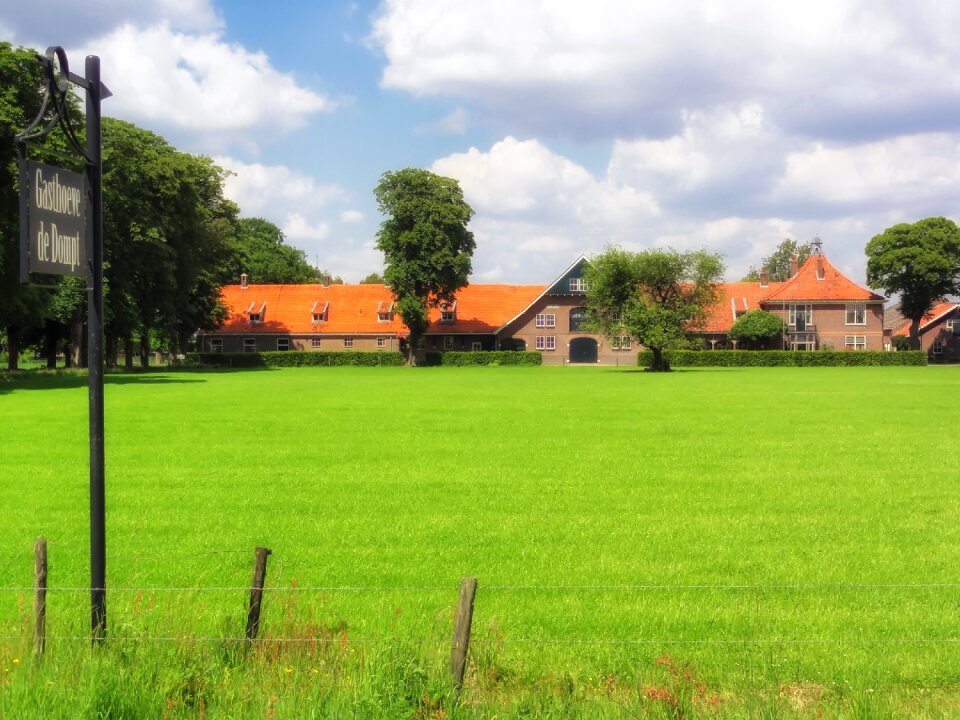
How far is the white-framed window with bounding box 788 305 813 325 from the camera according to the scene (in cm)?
9400

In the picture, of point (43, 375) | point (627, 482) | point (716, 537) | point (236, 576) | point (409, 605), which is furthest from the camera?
point (43, 375)

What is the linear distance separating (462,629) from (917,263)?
9867 centimetres

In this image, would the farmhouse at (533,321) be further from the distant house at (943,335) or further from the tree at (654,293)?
the tree at (654,293)

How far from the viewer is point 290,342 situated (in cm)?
9562

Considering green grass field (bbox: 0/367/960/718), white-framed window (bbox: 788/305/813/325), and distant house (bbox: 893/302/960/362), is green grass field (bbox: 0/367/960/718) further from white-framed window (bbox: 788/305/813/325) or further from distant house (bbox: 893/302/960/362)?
distant house (bbox: 893/302/960/362)

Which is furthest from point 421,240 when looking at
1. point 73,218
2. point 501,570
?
point 73,218

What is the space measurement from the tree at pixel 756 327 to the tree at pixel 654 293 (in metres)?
19.5

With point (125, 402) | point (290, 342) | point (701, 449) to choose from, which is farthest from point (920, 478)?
point (290, 342)

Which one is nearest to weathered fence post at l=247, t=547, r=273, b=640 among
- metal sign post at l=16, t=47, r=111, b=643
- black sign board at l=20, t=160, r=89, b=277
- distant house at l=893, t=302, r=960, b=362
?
metal sign post at l=16, t=47, r=111, b=643

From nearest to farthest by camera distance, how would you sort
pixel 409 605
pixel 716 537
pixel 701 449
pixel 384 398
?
pixel 409 605, pixel 716 537, pixel 701 449, pixel 384 398

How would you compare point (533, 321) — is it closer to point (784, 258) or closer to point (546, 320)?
point (546, 320)

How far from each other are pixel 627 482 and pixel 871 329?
86.9m

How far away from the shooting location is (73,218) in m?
5.69

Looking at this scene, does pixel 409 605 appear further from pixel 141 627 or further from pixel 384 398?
pixel 384 398
